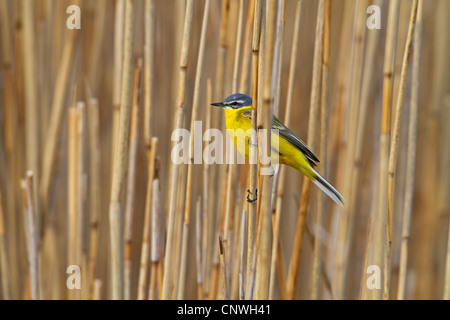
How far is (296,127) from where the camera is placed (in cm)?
121

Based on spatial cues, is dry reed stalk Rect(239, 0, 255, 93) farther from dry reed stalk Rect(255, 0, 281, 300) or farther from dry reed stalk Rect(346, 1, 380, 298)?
dry reed stalk Rect(346, 1, 380, 298)

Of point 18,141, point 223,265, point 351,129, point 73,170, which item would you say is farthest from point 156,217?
point 18,141

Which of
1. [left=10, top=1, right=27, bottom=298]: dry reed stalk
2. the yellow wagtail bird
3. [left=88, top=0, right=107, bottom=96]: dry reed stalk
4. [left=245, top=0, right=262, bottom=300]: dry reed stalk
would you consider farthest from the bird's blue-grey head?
[left=10, top=1, right=27, bottom=298]: dry reed stalk

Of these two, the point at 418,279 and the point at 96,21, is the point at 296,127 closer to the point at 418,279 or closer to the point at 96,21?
the point at 96,21

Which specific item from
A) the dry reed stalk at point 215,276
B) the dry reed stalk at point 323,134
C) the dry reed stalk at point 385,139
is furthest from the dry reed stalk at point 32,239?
the dry reed stalk at point 385,139

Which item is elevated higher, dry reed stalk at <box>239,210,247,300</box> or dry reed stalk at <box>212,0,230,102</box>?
dry reed stalk at <box>212,0,230,102</box>

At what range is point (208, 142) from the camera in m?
1.04

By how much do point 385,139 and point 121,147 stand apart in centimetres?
54

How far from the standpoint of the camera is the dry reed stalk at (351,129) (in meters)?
0.98

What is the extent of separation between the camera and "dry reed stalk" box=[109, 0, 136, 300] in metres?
0.84

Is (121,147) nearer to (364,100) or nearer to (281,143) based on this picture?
(281,143)
